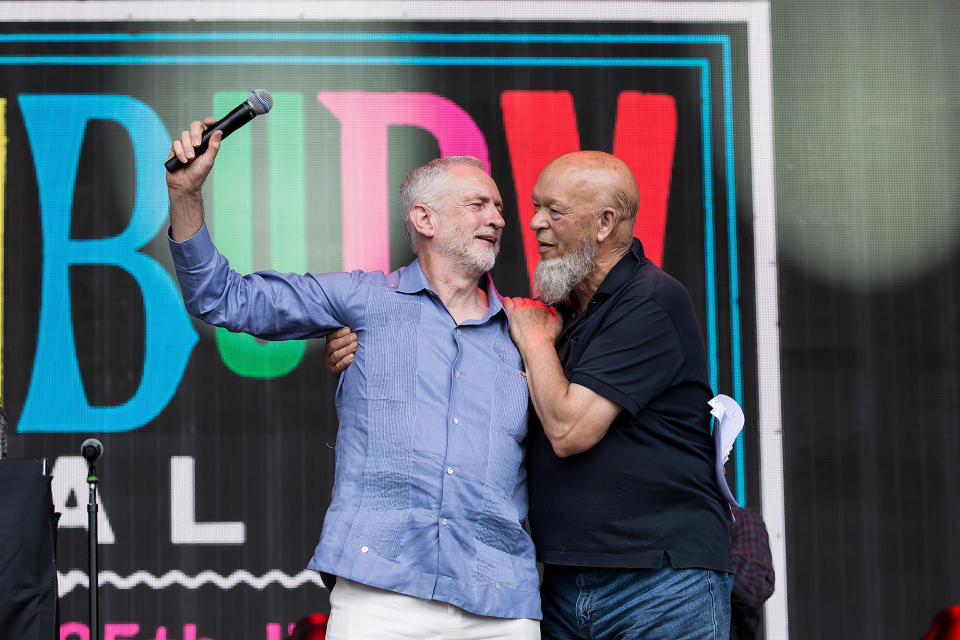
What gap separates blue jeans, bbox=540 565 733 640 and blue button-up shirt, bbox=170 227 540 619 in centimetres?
12

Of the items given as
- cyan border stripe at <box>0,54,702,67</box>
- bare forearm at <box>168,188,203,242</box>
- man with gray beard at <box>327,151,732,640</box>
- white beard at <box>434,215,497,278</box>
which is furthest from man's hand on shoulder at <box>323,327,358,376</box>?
cyan border stripe at <box>0,54,702,67</box>

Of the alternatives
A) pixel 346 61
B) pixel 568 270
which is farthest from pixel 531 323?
pixel 346 61

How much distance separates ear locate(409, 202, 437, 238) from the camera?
2566 millimetres

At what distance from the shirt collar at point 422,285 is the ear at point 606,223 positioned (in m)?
0.27

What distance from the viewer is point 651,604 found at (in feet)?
7.44

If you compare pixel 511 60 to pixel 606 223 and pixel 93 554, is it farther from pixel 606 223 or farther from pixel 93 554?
pixel 93 554

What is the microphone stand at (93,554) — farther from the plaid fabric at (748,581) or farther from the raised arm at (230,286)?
the plaid fabric at (748,581)

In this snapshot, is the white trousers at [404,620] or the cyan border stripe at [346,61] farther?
the cyan border stripe at [346,61]

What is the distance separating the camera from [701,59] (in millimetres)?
4102

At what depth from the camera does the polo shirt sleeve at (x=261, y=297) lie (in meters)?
2.28

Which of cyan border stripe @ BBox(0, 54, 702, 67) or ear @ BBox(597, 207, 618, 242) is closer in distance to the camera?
ear @ BBox(597, 207, 618, 242)

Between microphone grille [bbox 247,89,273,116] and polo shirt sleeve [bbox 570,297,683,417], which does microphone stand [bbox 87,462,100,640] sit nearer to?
microphone grille [bbox 247,89,273,116]

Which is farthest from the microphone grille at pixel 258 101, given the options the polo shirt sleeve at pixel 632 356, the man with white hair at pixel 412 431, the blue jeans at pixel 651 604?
the blue jeans at pixel 651 604

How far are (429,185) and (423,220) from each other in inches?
3.4
